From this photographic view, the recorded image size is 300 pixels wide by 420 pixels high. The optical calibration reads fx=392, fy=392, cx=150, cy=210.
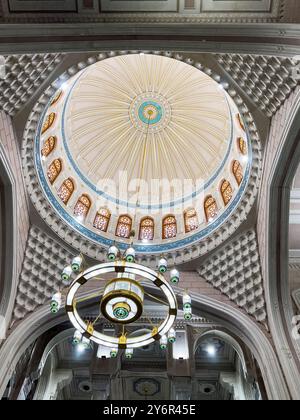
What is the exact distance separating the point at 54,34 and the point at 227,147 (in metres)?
7.80

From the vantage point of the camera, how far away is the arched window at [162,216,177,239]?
13.0 meters

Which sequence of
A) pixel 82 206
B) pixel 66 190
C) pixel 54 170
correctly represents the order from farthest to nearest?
pixel 82 206 < pixel 66 190 < pixel 54 170

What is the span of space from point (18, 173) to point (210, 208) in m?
6.00

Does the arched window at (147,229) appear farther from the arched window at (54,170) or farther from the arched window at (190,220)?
the arched window at (54,170)

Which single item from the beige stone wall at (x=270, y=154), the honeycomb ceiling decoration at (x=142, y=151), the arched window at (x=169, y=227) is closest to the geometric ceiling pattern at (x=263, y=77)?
Answer: the beige stone wall at (x=270, y=154)

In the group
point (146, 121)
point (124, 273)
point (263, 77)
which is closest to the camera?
point (124, 273)

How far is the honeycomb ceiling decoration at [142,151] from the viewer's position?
12.3 meters

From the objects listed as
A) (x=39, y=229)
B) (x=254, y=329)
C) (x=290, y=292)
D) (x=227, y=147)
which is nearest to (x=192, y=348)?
(x=254, y=329)

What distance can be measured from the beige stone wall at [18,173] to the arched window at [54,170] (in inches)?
60.6

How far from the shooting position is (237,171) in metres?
12.0

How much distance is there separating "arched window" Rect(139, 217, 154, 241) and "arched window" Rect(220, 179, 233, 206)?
2715 mm

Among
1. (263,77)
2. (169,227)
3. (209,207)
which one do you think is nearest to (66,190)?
(169,227)

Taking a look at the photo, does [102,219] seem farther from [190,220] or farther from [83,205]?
[190,220]

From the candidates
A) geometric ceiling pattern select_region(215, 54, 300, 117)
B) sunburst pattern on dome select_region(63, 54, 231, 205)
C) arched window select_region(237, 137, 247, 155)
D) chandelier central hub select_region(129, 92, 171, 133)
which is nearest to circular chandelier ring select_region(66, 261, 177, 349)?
geometric ceiling pattern select_region(215, 54, 300, 117)
